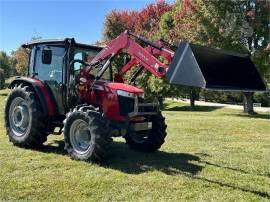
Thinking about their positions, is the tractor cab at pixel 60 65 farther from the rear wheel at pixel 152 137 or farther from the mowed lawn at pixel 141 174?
the rear wheel at pixel 152 137

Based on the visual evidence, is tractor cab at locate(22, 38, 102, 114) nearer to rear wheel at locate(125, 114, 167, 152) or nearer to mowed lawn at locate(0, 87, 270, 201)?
mowed lawn at locate(0, 87, 270, 201)

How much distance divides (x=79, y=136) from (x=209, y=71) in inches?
122

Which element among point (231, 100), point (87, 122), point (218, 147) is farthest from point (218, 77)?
point (231, 100)

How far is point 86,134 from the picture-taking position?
344 inches

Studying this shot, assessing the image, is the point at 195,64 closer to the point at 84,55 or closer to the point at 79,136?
the point at 79,136

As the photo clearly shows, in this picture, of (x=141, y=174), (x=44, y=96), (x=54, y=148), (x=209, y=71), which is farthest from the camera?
(x=54, y=148)

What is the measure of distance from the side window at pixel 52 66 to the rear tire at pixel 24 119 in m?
0.51

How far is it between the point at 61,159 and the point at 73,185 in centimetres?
187

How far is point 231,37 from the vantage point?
2508 centimetres

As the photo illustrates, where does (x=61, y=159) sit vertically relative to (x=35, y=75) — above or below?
below

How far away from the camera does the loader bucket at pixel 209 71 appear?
6.89 metres

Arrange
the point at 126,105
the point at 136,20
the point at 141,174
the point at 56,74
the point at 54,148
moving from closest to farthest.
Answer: the point at 141,174, the point at 126,105, the point at 56,74, the point at 54,148, the point at 136,20

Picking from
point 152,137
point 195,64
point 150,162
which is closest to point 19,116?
point 152,137

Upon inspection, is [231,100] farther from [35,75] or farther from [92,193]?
[92,193]
